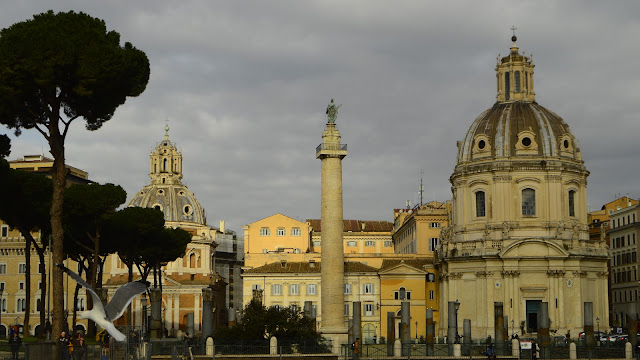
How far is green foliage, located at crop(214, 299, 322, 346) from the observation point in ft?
200

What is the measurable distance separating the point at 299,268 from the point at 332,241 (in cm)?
3109

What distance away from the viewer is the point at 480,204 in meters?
93.8

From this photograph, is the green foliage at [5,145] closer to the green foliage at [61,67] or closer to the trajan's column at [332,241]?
the green foliage at [61,67]

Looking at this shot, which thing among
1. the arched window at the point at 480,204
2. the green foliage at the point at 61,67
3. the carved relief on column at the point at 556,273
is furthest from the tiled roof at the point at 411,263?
the green foliage at the point at 61,67

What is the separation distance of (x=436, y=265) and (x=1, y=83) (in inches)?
2457

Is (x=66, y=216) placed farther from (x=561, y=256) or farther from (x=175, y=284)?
(x=175, y=284)

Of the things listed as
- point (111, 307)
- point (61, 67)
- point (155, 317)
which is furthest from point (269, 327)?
point (111, 307)

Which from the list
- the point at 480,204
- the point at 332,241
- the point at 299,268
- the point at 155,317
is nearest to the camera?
the point at 155,317

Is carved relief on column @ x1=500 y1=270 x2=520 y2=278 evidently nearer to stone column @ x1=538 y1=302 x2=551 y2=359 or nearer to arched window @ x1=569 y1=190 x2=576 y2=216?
arched window @ x1=569 y1=190 x2=576 y2=216

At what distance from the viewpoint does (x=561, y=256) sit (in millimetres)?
88688

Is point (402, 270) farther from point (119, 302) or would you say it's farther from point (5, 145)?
point (119, 302)

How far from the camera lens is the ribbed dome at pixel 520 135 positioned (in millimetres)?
92000

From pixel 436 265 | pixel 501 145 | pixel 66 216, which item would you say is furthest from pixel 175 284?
pixel 66 216

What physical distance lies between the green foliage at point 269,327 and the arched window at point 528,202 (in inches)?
1378
